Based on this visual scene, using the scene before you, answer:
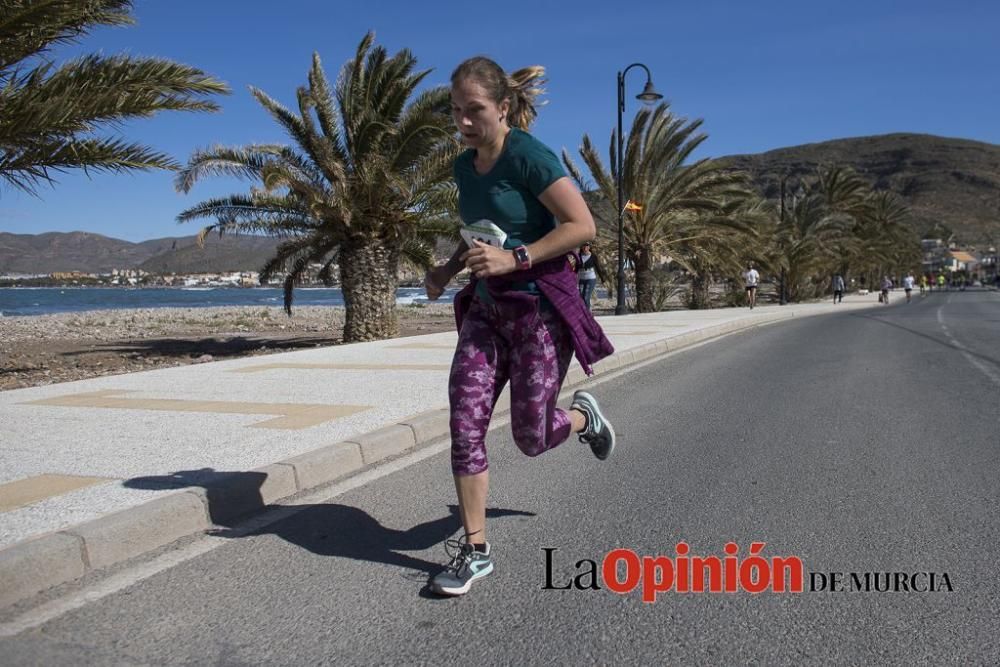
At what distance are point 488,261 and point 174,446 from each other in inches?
124

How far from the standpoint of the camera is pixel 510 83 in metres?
3.12

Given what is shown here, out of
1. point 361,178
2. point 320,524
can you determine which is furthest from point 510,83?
point 361,178

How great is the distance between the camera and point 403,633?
8.86 ft

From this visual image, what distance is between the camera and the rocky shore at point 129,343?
13727 mm

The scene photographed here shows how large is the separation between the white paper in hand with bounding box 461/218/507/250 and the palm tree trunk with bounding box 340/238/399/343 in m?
12.8

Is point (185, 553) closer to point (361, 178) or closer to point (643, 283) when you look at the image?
point (361, 178)

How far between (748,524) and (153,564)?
8.37 ft

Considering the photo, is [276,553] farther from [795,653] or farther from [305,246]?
[305,246]

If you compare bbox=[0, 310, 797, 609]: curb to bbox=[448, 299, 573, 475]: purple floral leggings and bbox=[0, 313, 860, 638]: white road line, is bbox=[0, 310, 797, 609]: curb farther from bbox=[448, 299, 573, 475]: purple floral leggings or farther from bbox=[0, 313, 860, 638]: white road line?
bbox=[448, 299, 573, 475]: purple floral leggings

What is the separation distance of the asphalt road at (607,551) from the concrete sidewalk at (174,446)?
0.90ft

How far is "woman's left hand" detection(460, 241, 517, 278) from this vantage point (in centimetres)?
281

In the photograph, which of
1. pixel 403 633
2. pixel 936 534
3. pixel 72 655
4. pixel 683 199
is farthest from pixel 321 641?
pixel 683 199

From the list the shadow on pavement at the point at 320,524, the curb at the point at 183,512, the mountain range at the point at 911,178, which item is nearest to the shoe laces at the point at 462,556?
the shadow on pavement at the point at 320,524

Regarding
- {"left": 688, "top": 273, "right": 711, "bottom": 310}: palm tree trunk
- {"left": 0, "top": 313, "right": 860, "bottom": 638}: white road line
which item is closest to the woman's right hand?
{"left": 0, "top": 313, "right": 860, "bottom": 638}: white road line
